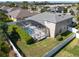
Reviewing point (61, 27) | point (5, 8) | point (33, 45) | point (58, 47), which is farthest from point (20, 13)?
point (58, 47)

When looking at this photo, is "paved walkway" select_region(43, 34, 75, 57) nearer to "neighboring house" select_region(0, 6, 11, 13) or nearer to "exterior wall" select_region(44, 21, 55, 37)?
"exterior wall" select_region(44, 21, 55, 37)

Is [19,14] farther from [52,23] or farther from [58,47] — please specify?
[58,47]

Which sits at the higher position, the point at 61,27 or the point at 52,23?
the point at 52,23

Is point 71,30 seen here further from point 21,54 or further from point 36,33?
point 21,54

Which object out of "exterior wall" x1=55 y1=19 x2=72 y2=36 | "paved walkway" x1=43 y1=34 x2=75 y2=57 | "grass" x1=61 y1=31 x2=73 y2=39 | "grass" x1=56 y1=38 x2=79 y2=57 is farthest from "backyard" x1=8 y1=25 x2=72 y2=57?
"grass" x1=56 y1=38 x2=79 y2=57

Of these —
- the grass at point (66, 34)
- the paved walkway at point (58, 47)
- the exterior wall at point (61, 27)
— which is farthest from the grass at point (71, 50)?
the exterior wall at point (61, 27)

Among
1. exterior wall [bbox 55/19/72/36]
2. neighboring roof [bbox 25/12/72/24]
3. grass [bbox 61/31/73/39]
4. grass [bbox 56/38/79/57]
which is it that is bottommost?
grass [bbox 56/38/79/57]
